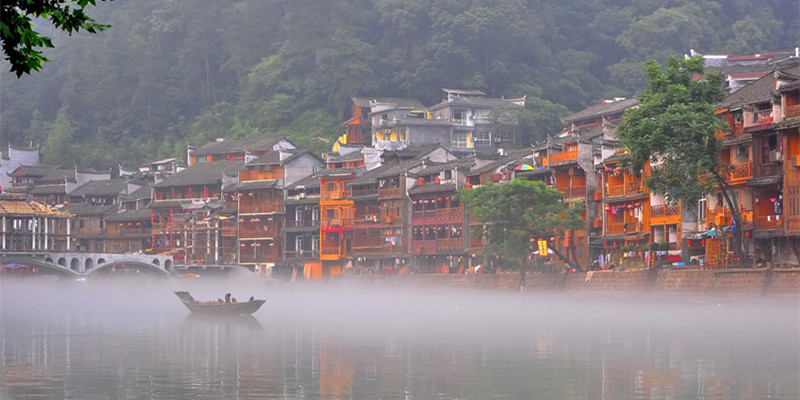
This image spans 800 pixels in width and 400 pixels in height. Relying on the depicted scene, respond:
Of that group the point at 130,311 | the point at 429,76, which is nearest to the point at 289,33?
the point at 429,76

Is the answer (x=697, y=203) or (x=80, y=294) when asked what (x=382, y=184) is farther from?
(x=697, y=203)

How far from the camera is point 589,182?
8369 centimetres

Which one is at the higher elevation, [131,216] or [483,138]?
[483,138]

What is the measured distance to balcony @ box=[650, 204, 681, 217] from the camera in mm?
71000

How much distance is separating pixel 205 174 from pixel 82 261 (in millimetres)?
23511

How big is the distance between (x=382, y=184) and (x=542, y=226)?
30.2m

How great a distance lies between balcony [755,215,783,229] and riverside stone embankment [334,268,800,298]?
3784 millimetres

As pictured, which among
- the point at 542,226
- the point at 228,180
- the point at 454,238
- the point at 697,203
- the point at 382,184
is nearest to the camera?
the point at 697,203

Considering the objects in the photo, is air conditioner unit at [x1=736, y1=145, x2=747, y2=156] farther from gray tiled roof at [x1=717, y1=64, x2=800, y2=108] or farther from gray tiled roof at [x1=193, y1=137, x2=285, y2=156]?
gray tiled roof at [x1=193, y1=137, x2=285, y2=156]

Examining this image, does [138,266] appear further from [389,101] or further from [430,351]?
[430,351]

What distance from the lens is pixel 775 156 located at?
204 ft

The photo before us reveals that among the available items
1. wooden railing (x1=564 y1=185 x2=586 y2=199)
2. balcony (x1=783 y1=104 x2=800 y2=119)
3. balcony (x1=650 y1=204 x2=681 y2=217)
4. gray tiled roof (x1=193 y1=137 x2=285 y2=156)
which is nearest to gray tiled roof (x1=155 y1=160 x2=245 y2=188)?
gray tiled roof (x1=193 y1=137 x2=285 y2=156)

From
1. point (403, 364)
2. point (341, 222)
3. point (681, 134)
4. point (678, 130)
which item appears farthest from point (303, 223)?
point (403, 364)

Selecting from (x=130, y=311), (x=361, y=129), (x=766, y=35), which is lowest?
(x=130, y=311)
